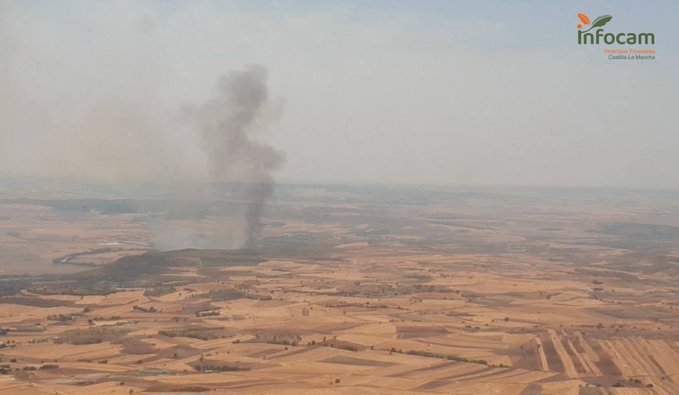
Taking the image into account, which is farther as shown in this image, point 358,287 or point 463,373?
point 358,287

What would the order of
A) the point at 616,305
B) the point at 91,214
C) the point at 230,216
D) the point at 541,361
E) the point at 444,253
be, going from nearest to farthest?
the point at 541,361
the point at 616,305
the point at 444,253
the point at 230,216
the point at 91,214

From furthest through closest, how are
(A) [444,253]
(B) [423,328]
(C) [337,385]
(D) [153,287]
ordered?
(A) [444,253] < (D) [153,287] < (B) [423,328] < (C) [337,385]

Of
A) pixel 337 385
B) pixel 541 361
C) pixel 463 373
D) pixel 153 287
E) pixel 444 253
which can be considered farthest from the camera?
pixel 444 253

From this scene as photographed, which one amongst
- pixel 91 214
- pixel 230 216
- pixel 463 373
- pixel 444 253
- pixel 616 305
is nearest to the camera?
pixel 463 373

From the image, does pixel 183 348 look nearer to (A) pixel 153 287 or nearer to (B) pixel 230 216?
(A) pixel 153 287

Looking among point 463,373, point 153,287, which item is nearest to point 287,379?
point 463,373

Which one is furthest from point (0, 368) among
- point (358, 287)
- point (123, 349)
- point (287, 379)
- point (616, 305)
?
point (616, 305)

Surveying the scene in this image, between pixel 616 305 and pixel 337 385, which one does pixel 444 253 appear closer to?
pixel 616 305

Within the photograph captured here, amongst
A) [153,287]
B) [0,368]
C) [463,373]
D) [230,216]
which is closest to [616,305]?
[463,373]

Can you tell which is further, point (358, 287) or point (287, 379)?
point (358, 287)
